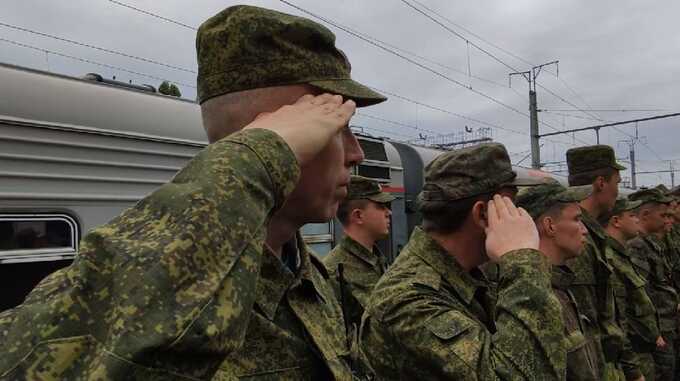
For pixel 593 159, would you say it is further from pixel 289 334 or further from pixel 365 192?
pixel 289 334

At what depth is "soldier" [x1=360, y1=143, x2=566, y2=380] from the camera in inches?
71.2

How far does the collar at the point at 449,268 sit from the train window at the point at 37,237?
221 cm

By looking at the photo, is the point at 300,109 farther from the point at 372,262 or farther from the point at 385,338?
the point at 372,262

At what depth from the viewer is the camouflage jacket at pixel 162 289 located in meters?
0.76

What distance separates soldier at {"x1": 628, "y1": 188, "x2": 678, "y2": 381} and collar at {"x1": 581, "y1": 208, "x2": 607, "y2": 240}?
189 cm

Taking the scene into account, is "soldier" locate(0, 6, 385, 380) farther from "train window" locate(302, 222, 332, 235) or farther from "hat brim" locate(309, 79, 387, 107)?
"train window" locate(302, 222, 332, 235)

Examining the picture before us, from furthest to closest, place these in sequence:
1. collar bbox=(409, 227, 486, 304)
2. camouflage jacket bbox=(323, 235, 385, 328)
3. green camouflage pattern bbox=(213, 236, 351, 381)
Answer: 1. camouflage jacket bbox=(323, 235, 385, 328)
2. collar bbox=(409, 227, 486, 304)
3. green camouflage pattern bbox=(213, 236, 351, 381)

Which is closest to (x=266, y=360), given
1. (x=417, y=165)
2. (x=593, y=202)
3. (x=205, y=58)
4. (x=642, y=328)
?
(x=205, y=58)

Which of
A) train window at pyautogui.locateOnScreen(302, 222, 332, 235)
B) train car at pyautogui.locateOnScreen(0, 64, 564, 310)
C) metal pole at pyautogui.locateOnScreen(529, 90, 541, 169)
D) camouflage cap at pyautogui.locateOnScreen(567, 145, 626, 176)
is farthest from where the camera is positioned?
metal pole at pyautogui.locateOnScreen(529, 90, 541, 169)

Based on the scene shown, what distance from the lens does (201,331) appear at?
0.79 m

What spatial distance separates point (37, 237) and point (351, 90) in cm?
264

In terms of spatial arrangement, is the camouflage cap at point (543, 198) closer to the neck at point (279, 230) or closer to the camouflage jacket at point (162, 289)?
the neck at point (279, 230)

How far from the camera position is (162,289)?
0.79 m

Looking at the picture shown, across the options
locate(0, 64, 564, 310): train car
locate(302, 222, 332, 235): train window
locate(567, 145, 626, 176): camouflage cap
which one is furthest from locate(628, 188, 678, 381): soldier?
locate(0, 64, 564, 310): train car
